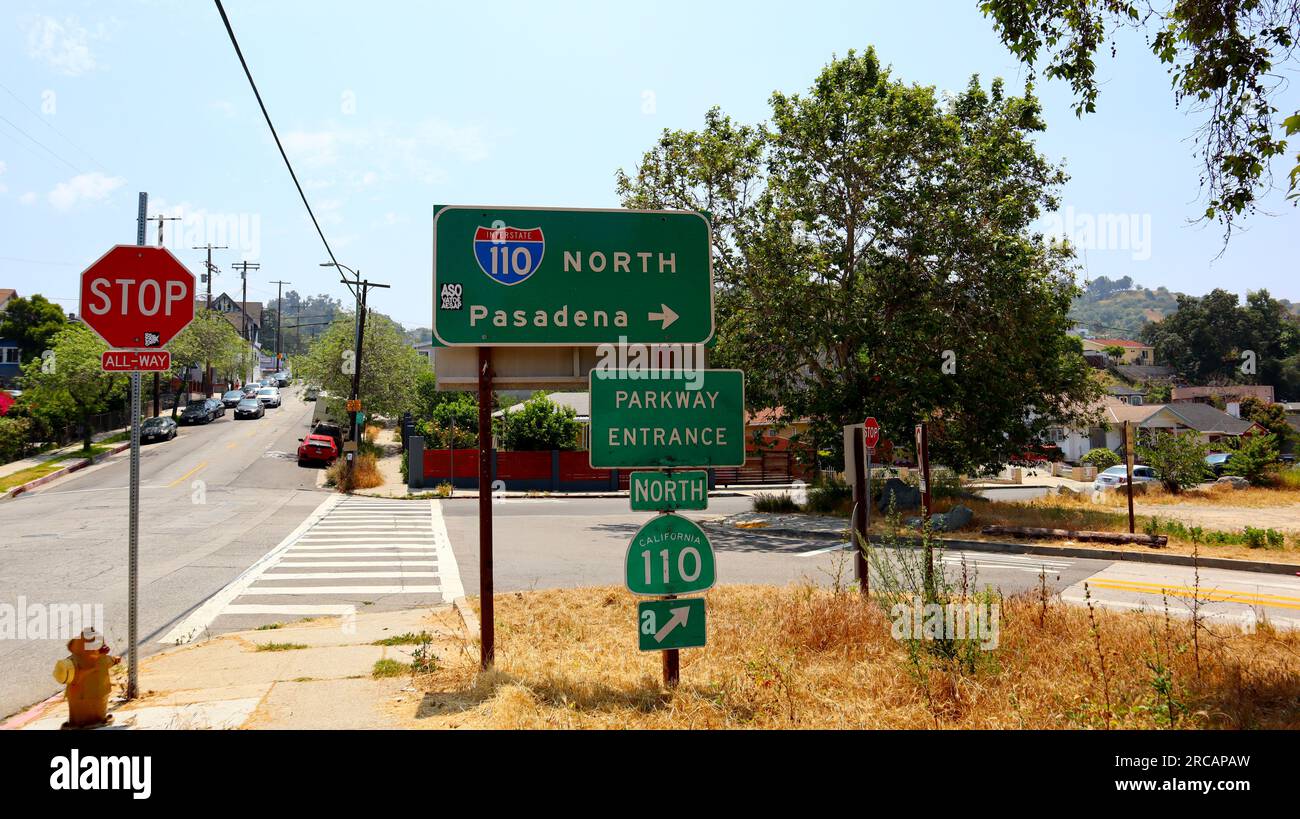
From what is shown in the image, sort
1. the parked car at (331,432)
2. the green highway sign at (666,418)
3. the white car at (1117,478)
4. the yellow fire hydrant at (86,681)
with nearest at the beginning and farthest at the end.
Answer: the yellow fire hydrant at (86,681), the green highway sign at (666,418), the white car at (1117,478), the parked car at (331,432)

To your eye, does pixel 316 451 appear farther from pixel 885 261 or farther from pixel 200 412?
pixel 885 261

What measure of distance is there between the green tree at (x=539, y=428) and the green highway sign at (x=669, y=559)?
31776 mm

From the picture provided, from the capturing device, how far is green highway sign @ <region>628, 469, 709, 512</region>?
20.7 feet

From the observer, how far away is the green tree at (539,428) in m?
37.7

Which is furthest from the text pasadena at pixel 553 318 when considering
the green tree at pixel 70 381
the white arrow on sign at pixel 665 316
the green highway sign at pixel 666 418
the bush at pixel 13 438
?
the green tree at pixel 70 381

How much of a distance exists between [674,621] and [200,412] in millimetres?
58003

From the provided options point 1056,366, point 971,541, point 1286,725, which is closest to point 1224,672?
point 1286,725

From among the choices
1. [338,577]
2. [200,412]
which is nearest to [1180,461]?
[338,577]

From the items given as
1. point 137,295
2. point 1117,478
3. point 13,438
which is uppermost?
point 137,295

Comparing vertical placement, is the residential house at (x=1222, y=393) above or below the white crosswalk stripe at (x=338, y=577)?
above

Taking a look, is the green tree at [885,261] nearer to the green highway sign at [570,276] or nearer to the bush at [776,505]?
the bush at [776,505]

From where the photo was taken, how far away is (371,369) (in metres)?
48.4
